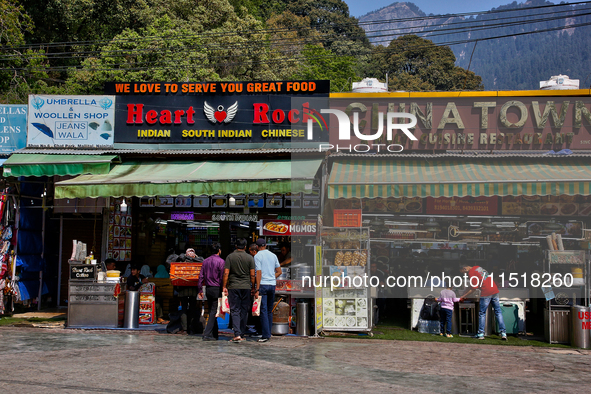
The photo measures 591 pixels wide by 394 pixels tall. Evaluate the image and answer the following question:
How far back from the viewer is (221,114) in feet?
46.5

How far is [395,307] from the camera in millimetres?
15438

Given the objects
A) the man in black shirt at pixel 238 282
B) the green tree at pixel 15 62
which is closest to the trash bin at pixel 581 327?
the man in black shirt at pixel 238 282

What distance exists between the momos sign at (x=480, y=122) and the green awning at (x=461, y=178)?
0.87 m

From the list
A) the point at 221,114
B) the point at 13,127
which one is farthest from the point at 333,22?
the point at 13,127

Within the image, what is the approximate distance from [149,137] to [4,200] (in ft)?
12.0

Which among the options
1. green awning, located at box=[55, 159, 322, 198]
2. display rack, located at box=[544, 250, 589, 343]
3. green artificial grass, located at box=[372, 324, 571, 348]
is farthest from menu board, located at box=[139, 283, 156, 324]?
display rack, located at box=[544, 250, 589, 343]

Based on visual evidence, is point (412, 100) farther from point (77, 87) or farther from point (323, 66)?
point (323, 66)

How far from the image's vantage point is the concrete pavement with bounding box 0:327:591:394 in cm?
670

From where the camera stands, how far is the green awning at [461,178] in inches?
457

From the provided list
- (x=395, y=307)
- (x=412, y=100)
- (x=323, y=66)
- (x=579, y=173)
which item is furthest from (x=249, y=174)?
(x=323, y=66)

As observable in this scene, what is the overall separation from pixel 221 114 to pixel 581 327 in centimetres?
932

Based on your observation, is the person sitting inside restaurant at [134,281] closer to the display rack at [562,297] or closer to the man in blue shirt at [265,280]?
the man in blue shirt at [265,280]

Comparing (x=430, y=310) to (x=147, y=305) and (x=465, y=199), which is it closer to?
(x=465, y=199)

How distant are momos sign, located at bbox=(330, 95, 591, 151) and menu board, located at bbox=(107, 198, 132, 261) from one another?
5692 millimetres
